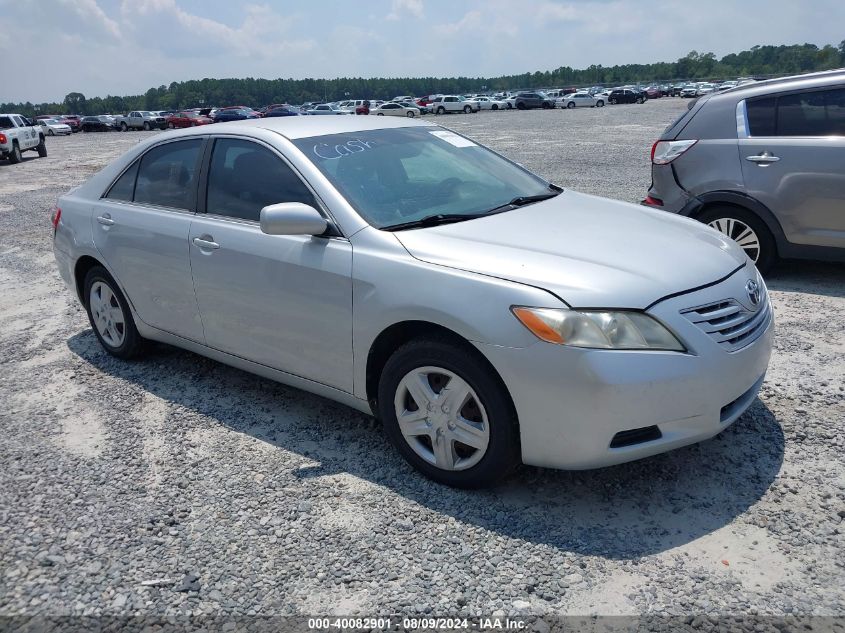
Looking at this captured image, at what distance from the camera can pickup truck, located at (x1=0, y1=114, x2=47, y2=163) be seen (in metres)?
24.4

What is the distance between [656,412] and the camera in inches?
113

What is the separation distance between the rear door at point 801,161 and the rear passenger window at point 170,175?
447cm

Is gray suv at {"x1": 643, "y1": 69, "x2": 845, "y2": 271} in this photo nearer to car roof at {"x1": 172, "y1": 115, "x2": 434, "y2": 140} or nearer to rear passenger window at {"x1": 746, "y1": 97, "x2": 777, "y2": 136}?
rear passenger window at {"x1": 746, "y1": 97, "x2": 777, "y2": 136}

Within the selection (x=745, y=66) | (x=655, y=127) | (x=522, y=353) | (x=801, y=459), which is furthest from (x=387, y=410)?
(x=745, y=66)

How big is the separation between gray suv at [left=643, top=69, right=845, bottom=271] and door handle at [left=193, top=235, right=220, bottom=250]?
421cm

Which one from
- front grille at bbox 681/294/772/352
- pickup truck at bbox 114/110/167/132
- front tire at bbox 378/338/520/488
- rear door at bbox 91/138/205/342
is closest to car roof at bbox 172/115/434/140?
rear door at bbox 91/138/205/342

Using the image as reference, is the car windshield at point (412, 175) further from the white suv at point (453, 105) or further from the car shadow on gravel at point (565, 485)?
the white suv at point (453, 105)

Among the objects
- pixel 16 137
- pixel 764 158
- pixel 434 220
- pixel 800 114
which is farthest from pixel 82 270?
pixel 16 137

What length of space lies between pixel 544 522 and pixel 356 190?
72.8 inches

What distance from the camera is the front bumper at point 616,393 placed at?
282 centimetres

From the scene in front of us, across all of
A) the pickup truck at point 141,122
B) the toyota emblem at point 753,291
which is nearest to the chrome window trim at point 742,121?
the toyota emblem at point 753,291

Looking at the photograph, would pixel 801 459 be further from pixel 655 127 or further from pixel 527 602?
pixel 655 127

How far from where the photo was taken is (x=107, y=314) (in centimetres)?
514

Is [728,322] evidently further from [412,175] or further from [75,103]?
[75,103]
